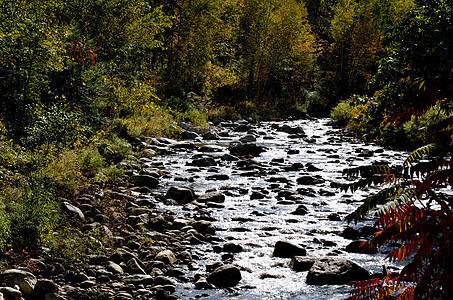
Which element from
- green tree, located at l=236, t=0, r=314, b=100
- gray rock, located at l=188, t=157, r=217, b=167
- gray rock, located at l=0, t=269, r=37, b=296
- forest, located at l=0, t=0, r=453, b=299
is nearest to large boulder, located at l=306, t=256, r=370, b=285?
forest, located at l=0, t=0, r=453, b=299

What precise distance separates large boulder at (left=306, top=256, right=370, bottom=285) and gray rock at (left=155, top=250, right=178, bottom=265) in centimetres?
221

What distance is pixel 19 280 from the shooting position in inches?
181

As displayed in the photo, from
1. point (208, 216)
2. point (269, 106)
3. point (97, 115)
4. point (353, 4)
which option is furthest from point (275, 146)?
point (353, 4)

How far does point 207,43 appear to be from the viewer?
29.2 meters

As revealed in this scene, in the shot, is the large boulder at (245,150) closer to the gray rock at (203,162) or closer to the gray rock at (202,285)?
the gray rock at (203,162)

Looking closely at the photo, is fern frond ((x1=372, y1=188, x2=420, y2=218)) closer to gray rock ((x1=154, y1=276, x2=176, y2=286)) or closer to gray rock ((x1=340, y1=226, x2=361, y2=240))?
gray rock ((x1=154, y1=276, x2=176, y2=286))

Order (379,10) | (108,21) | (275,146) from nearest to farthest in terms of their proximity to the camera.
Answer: (108,21)
(275,146)
(379,10)

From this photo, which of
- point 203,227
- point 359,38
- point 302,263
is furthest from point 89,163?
point 359,38

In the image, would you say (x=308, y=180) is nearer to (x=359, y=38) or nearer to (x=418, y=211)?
(x=418, y=211)

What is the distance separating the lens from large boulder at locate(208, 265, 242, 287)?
571cm

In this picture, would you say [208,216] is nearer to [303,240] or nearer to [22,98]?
[303,240]

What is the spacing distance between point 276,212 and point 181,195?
2523 millimetres

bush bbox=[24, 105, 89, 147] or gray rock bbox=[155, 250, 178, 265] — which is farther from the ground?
bush bbox=[24, 105, 89, 147]

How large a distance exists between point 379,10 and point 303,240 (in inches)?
1690
